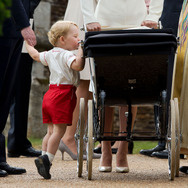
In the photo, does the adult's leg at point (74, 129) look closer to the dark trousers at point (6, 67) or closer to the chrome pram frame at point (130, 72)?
the dark trousers at point (6, 67)

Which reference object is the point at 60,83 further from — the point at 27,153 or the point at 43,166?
the point at 27,153

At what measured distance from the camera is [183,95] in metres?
3.65

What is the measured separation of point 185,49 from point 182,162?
1.41 metres

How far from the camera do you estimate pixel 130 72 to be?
9.80ft

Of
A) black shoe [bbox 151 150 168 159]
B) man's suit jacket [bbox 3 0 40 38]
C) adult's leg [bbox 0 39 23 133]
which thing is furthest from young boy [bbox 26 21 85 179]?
black shoe [bbox 151 150 168 159]

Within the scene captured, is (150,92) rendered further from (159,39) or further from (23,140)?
(23,140)

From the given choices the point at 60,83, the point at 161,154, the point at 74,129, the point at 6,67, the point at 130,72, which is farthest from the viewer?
the point at 161,154

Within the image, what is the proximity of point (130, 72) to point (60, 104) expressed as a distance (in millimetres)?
673

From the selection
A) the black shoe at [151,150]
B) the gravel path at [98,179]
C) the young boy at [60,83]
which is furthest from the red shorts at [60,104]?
the black shoe at [151,150]

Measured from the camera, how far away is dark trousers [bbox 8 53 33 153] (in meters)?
5.21

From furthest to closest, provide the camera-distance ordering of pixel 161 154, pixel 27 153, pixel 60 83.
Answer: pixel 27 153 < pixel 161 154 < pixel 60 83

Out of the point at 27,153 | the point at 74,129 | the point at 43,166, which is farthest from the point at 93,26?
the point at 27,153

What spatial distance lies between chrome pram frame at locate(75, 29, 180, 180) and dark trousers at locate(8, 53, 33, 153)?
210cm

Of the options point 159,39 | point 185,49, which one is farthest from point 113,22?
point 159,39
